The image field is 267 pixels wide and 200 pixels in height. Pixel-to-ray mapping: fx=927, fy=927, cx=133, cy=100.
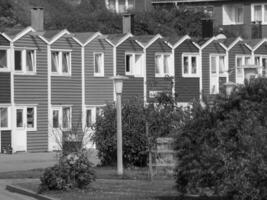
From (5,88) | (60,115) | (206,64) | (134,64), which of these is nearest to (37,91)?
(60,115)

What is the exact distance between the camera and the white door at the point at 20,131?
47469mm

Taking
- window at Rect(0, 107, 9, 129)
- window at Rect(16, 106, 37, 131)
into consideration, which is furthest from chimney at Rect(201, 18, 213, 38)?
window at Rect(0, 107, 9, 129)

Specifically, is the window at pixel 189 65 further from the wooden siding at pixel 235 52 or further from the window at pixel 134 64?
the window at pixel 134 64

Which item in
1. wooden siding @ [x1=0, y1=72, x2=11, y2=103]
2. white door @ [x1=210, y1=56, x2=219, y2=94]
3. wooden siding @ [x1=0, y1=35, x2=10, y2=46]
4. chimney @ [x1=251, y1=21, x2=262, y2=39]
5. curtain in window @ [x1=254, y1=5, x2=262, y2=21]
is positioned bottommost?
wooden siding @ [x1=0, y1=72, x2=11, y2=103]

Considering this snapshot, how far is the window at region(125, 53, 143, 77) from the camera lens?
5428 centimetres

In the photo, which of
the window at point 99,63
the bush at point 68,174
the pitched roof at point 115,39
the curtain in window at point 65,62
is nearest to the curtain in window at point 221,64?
the pitched roof at point 115,39

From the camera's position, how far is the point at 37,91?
48812 millimetres

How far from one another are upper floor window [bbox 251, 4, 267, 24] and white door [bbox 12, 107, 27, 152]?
3529cm

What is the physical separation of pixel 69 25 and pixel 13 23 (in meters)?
4.14

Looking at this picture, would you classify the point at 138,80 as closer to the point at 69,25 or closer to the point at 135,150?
the point at 69,25

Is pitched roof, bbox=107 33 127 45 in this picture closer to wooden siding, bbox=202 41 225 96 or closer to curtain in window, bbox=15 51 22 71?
curtain in window, bbox=15 51 22 71

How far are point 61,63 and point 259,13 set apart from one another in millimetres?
32746

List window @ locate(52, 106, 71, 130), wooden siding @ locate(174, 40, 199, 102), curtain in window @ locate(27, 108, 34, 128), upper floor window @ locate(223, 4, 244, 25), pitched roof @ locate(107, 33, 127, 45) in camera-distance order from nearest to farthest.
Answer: curtain in window @ locate(27, 108, 34, 128)
window @ locate(52, 106, 71, 130)
pitched roof @ locate(107, 33, 127, 45)
wooden siding @ locate(174, 40, 199, 102)
upper floor window @ locate(223, 4, 244, 25)

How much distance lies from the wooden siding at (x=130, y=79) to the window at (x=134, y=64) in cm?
31
